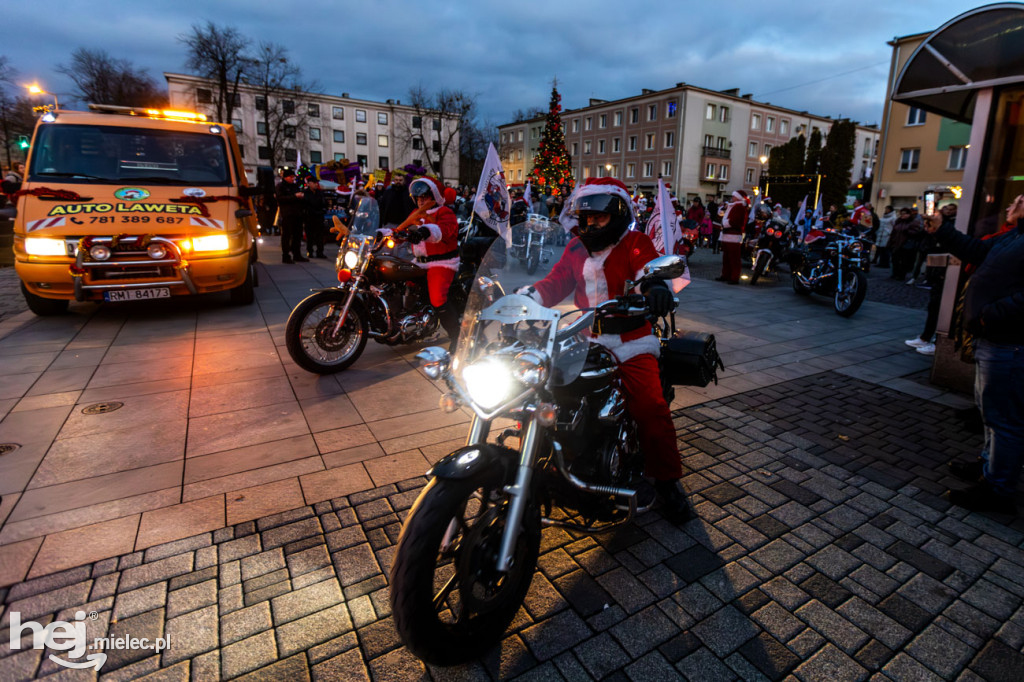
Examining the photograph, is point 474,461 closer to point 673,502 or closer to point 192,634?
point 192,634

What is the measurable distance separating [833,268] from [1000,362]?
23.8 ft

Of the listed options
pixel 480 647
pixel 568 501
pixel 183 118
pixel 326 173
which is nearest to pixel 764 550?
pixel 568 501

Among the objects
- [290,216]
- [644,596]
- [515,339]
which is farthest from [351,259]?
[290,216]

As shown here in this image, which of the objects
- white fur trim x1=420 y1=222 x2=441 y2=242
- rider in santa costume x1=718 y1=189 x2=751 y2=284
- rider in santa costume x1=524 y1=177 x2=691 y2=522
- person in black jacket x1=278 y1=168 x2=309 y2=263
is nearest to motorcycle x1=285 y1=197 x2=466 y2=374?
white fur trim x1=420 y1=222 x2=441 y2=242

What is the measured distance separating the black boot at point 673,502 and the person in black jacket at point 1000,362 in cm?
181

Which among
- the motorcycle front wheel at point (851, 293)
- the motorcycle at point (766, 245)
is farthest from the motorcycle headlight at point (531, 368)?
the motorcycle at point (766, 245)

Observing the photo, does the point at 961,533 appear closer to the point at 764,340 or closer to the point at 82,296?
the point at 764,340

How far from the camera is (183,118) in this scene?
8156mm

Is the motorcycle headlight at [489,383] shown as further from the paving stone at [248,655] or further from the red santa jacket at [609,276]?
the paving stone at [248,655]

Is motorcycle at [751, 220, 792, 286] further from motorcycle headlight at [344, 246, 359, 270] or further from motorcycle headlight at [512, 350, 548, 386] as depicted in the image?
motorcycle headlight at [512, 350, 548, 386]

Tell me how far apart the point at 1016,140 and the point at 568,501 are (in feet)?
20.3

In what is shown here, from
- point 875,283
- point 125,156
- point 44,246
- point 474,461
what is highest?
point 125,156

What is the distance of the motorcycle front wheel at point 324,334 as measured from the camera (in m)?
5.08

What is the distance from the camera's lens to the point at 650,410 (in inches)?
113
